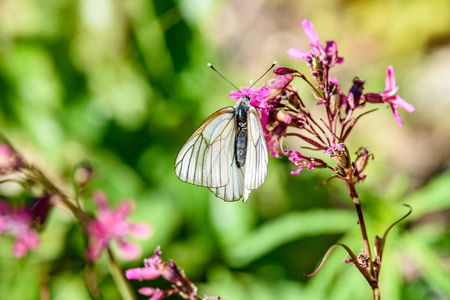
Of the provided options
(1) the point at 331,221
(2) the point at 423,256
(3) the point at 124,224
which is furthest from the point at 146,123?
(2) the point at 423,256

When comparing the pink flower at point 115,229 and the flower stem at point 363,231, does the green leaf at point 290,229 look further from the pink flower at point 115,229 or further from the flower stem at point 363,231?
the flower stem at point 363,231

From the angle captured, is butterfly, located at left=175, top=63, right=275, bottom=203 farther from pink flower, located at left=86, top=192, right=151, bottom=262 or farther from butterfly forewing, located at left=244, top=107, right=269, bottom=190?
pink flower, located at left=86, top=192, right=151, bottom=262

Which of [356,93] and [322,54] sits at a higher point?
[322,54]

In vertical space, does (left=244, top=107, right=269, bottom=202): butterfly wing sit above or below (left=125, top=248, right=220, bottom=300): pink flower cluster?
above

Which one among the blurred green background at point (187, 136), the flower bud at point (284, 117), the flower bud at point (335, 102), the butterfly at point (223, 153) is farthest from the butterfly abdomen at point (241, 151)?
the blurred green background at point (187, 136)

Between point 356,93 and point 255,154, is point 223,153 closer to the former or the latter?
point 255,154

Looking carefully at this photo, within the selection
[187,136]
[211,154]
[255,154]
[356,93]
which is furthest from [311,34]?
[187,136]

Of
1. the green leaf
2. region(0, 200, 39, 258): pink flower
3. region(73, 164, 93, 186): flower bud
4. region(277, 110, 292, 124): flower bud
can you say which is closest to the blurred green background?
the green leaf
